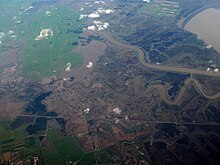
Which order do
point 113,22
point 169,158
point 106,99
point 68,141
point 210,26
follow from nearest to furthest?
point 169,158 → point 68,141 → point 106,99 → point 210,26 → point 113,22

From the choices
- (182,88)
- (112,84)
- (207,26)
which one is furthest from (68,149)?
(207,26)

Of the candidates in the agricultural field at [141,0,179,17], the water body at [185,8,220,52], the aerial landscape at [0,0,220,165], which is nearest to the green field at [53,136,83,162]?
the aerial landscape at [0,0,220,165]

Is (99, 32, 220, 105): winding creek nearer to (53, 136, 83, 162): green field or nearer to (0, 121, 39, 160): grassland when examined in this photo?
(53, 136, 83, 162): green field

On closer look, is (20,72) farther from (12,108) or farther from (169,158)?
(169,158)

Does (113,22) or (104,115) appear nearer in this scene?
(104,115)

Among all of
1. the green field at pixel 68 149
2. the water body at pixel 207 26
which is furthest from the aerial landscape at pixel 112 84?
the water body at pixel 207 26

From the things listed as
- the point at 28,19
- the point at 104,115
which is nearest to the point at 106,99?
the point at 104,115

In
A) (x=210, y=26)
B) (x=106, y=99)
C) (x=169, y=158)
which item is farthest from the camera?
(x=210, y=26)
